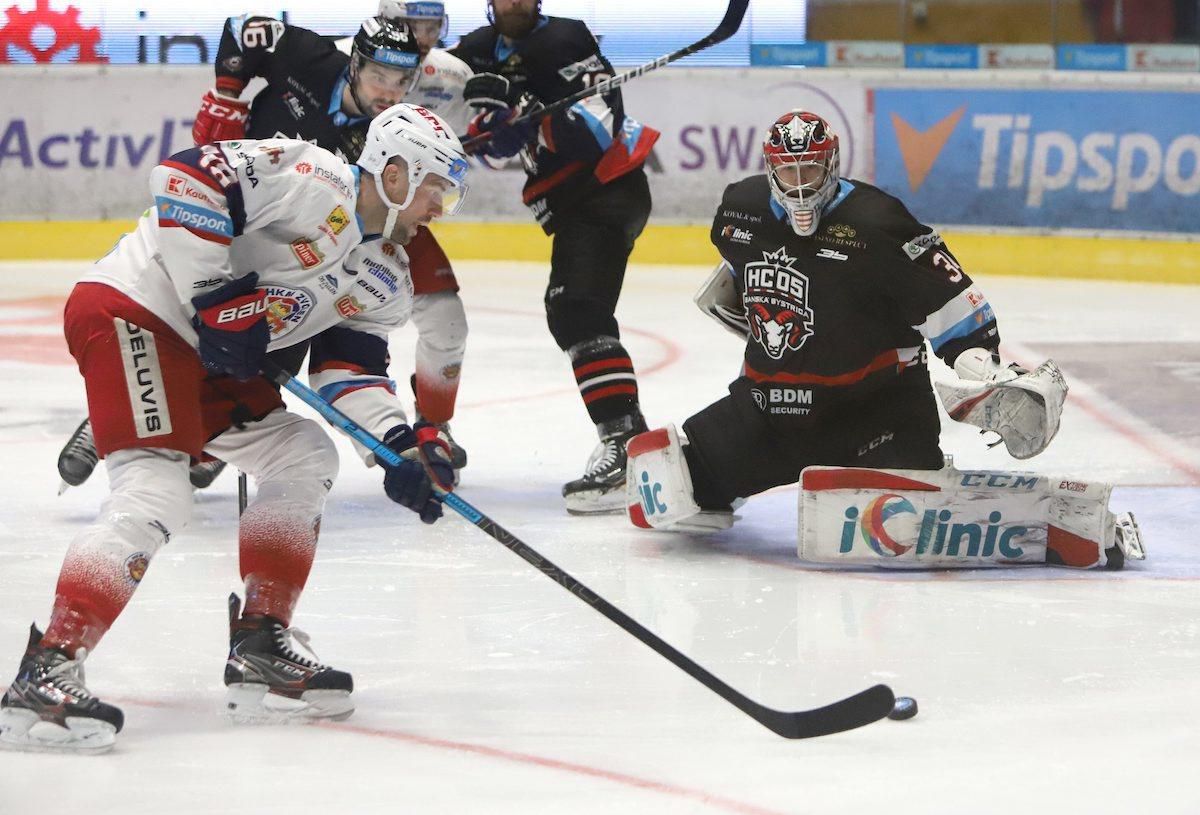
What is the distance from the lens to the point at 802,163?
3734 mm

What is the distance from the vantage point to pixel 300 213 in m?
2.85

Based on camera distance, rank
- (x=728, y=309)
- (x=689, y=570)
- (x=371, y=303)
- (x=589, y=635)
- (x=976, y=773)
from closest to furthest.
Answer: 1. (x=976, y=773)
2. (x=371, y=303)
3. (x=589, y=635)
4. (x=689, y=570)
5. (x=728, y=309)

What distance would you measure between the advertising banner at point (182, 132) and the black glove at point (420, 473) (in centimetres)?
575

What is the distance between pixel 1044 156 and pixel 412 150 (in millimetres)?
5920

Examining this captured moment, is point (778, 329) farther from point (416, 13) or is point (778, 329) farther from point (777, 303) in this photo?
point (416, 13)

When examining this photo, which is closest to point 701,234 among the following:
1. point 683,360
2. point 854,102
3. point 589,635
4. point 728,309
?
point 854,102

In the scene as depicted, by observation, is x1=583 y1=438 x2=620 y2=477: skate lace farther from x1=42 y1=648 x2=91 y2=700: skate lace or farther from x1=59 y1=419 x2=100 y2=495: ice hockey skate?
x1=42 y1=648 x2=91 y2=700: skate lace

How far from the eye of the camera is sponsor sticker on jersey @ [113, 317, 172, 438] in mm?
2785

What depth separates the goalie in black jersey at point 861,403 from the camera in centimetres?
374

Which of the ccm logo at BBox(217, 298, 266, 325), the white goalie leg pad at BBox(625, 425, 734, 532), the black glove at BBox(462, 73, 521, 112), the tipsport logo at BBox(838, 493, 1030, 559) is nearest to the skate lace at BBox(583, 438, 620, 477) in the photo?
the white goalie leg pad at BBox(625, 425, 734, 532)

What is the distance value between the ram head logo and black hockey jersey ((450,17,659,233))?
3.11 feet

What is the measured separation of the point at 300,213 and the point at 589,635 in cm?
102

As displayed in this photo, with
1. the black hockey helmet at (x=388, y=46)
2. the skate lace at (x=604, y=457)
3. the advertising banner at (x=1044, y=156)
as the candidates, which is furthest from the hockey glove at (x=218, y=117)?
the advertising banner at (x=1044, y=156)

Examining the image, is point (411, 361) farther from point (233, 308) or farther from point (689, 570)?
point (233, 308)
